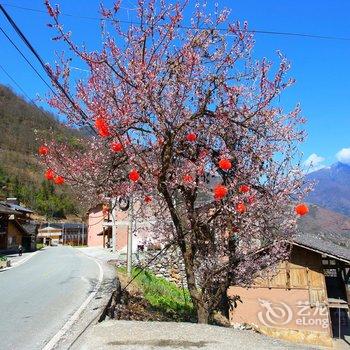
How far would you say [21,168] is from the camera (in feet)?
449

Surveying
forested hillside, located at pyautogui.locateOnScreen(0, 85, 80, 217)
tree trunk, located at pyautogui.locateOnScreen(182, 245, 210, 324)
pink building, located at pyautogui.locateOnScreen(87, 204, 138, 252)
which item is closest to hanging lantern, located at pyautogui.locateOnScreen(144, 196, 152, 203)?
tree trunk, located at pyautogui.locateOnScreen(182, 245, 210, 324)

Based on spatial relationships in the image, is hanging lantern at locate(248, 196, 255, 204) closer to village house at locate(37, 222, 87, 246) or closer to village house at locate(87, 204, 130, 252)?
village house at locate(87, 204, 130, 252)

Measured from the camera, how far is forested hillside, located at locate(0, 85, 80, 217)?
112562 millimetres

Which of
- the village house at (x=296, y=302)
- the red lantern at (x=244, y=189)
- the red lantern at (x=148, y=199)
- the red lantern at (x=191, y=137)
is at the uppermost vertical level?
the red lantern at (x=191, y=137)

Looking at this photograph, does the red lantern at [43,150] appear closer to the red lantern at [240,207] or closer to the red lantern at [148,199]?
the red lantern at [148,199]

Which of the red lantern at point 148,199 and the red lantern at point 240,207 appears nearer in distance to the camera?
the red lantern at point 240,207

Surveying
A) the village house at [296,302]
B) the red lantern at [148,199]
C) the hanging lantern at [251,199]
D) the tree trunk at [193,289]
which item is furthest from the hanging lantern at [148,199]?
the village house at [296,302]

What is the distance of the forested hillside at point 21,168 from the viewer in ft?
369

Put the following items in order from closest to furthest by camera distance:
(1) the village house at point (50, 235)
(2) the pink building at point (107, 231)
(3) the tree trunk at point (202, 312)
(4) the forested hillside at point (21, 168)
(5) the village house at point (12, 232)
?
(3) the tree trunk at point (202, 312) < (2) the pink building at point (107, 231) < (5) the village house at point (12, 232) < (1) the village house at point (50, 235) < (4) the forested hillside at point (21, 168)

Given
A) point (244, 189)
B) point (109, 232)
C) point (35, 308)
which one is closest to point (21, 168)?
point (109, 232)

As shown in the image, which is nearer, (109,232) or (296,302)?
(296,302)

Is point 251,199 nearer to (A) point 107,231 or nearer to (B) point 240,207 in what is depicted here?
(B) point 240,207

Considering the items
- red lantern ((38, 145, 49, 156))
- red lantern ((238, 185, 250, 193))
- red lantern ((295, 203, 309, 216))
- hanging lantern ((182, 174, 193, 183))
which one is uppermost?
red lantern ((38, 145, 49, 156))

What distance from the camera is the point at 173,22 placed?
689cm
